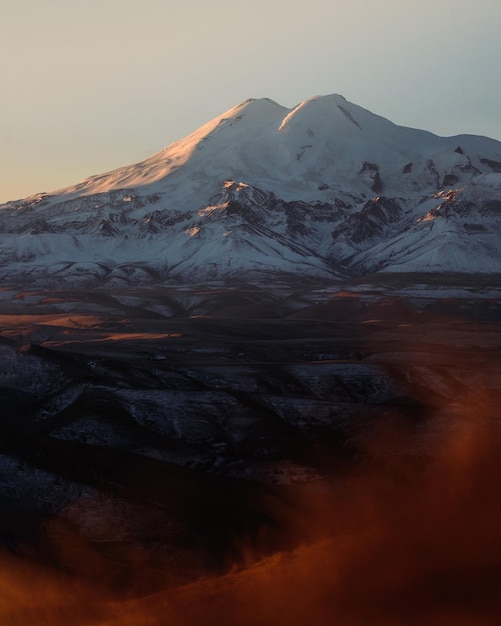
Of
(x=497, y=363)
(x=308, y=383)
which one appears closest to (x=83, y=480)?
(x=308, y=383)

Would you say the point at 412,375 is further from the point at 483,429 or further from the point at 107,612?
the point at 107,612

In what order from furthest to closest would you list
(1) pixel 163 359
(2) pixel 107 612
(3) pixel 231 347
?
(3) pixel 231 347 < (1) pixel 163 359 < (2) pixel 107 612

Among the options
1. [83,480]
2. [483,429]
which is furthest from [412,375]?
[83,480]

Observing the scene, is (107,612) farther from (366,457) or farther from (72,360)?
(72,360)

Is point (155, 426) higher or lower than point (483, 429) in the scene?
higher

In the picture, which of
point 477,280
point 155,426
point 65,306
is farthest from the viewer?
point 477,280

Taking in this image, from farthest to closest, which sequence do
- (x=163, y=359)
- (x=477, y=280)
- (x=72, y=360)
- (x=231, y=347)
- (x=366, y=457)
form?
(x=477, y=280) < (x=231, y=347) < (x=163, y=359) < (x=72, y=360) < (x=366, y=457)

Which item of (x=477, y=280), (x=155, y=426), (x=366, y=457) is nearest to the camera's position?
(x=366, y=457)

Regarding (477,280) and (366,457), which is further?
(477,280)

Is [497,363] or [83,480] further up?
[83,480]
